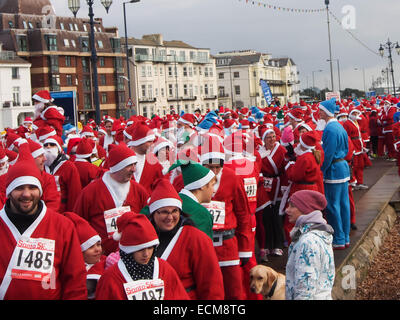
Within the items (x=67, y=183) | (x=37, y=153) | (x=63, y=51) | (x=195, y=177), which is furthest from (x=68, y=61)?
(x=195, y=177)

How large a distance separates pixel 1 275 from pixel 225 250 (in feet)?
8.43

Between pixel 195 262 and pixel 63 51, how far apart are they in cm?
7916

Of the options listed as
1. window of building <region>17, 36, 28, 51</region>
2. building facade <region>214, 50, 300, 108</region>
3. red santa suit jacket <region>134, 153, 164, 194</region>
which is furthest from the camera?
building facade <region>214, 50, 300, 108</region>

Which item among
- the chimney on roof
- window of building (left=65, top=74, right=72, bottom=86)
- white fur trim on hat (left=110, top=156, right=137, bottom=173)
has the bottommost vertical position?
white fur trim on hat (left=110, top=156, right=137, bottom=173)

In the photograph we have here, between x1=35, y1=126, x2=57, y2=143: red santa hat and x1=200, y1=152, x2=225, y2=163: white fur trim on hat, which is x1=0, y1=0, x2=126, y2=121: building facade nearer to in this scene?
x1=35, y1=126, x2=57, y2=143: red santa hat

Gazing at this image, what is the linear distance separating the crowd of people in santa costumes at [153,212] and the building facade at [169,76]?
8337cm

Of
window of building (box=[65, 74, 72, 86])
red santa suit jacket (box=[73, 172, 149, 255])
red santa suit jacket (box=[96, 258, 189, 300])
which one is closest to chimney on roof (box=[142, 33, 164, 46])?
window of building (box=[65, 74, 72, 86])

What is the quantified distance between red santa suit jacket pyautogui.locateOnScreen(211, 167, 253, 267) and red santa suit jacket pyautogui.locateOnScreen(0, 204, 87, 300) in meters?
2.11

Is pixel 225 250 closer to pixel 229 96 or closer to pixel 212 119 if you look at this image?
pixel 212 119

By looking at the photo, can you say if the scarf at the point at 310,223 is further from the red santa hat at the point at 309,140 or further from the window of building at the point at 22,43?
the window of building at the point at 22,43

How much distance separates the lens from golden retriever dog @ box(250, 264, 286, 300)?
618 cm

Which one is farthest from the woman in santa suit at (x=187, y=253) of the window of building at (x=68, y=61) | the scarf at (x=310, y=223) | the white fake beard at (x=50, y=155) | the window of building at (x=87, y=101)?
the window of building at (x=87, y=101)

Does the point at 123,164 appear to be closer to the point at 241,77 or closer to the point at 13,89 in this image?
the point at 13,89

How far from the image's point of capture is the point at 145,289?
13.8ft
